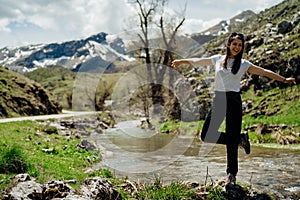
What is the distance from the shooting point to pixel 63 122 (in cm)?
3108

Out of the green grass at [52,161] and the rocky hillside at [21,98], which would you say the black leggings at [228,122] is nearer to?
the green grass at [52,161]

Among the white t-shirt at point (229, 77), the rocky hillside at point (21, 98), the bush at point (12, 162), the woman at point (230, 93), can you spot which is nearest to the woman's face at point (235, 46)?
the woman at point (230, 93)

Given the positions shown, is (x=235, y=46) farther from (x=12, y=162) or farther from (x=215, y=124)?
(x=12, y=162)

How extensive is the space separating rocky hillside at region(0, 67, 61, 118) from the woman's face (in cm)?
3023

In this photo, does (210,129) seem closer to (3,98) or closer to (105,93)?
(3,98)

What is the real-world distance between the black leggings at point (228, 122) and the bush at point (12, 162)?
431 cm

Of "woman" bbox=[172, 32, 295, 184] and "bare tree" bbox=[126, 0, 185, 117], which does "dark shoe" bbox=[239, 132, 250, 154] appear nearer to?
"woman" bbox=[172, 32, 295, 184]

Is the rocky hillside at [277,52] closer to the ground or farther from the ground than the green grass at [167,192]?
farther from the ground

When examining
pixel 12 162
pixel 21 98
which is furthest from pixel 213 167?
pixel 21 98

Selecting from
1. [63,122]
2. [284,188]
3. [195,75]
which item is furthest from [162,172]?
[195,75]

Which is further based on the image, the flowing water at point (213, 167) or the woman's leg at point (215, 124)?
the flowing water at point (213, 167)

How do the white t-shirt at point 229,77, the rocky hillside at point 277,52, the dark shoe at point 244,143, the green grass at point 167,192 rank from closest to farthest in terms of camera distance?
1. the green grass at point 167,192
2. the white t-shirt at point 229,77
3. the dark shoe at point 244,143
4. the rocky hillside at point 277,52

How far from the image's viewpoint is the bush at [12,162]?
775cm

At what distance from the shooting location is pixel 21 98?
127ft
